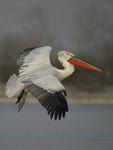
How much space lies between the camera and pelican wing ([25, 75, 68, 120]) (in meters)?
5.13

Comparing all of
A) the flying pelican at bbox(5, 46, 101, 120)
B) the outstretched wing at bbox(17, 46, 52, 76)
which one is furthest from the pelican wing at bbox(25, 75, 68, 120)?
the outstretched wing at bbox(17, 46, 52, 76)

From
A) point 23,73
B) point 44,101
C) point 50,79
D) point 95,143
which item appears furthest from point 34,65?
point 95,143

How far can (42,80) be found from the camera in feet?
17.8

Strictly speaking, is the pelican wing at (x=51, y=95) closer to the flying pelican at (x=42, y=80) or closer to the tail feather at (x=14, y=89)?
the flying pelican at (x=42, y=80)

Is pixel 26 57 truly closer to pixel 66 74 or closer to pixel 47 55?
pixel 47 55

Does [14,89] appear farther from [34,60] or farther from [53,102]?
[53,102]

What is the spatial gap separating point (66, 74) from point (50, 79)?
0.89m

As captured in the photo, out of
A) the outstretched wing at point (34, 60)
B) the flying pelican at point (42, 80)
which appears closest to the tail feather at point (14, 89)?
the flying pelican at point (42, 80)

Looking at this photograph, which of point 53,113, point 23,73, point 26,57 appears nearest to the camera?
point 53,113

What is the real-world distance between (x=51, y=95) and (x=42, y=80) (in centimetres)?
36

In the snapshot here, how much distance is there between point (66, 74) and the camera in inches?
249

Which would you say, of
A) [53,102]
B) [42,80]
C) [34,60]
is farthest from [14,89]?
[53,102]

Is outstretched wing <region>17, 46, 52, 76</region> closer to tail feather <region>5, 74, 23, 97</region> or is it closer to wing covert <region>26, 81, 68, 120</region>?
tail feather <region>5, 74, 23, 97</region>

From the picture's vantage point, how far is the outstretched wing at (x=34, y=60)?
597cm
